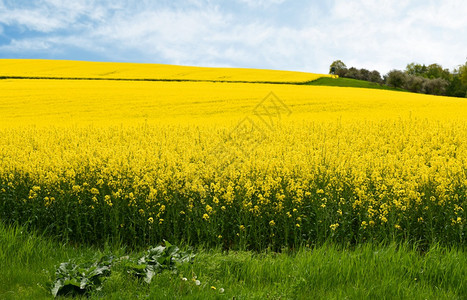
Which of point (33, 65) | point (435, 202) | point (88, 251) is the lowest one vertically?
point (88, 251)

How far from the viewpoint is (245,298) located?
4.25 meters

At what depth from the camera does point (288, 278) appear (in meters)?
4.71

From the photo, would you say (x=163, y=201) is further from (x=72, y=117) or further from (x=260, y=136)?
(x=72, y=117)

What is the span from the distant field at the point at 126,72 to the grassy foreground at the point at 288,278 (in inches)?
1598

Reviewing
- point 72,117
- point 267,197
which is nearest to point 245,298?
point 267,197

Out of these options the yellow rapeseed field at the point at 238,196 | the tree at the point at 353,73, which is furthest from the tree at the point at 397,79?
the yellow rapeseed field at the point at 238,196

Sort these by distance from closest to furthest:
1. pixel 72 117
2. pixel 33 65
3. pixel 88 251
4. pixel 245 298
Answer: pixel 245 298 < pixel 88 251 < pixel 72 117 < pixel 33 65

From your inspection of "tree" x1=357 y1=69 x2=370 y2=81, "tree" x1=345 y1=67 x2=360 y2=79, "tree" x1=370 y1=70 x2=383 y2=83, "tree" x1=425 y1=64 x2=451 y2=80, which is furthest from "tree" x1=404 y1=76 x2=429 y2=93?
"tree" x1=425 y1=64 x2=451 y2=80

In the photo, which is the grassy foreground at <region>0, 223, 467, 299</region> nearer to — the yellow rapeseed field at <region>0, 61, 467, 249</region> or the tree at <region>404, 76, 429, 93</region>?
Answer: the yellow rapeseed field at <region>0, 61, 467, 249</region>

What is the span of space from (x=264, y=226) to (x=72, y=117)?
1578 cm

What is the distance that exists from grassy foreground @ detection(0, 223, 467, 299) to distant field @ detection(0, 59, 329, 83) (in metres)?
40.6

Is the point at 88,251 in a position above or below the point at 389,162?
below

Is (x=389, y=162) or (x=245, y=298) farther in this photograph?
(x=389, y=162)

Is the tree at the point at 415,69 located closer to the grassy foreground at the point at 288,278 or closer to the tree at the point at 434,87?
the tree at the point at 434,87
